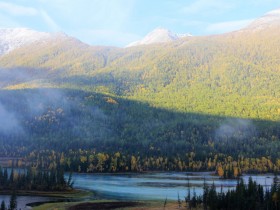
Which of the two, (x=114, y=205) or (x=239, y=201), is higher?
(x=239, y=201)

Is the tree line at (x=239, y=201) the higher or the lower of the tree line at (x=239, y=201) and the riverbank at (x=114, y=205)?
the higher

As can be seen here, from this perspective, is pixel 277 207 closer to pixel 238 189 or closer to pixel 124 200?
pixel 238 189

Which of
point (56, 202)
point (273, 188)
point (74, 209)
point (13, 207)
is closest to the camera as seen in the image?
point (13, 207)

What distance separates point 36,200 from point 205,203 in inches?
2627

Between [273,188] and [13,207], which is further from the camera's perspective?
[273,188]

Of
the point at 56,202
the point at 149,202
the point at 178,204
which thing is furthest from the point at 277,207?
the point at 56,202

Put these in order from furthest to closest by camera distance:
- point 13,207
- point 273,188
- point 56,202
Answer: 1. point 56,202
2. point 273,188
3. point 13,207

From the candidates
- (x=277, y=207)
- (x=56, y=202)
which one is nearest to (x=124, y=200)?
(x=56, y=202)

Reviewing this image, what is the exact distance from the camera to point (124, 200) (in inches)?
7559

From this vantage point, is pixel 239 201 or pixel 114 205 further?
pixel 114 205

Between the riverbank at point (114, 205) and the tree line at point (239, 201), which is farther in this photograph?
the riverbank at point (114, 205)

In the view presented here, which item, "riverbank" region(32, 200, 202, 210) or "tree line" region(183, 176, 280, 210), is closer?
"tree line" region(183, 176, 280, 210)

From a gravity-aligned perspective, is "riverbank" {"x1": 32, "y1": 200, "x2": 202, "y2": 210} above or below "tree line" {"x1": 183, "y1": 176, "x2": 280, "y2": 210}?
below

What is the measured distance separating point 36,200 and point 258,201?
271 ft
